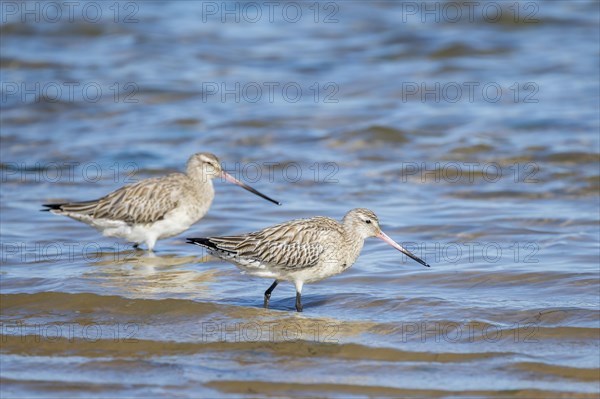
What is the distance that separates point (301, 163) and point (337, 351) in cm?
730

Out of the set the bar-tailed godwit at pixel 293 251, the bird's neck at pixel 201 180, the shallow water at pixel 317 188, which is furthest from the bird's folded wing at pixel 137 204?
the bar-tailed godwit at pixel 293 251

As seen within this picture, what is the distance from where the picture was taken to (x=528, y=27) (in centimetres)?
2188

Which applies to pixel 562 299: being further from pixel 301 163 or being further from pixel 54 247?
pixel 301 163

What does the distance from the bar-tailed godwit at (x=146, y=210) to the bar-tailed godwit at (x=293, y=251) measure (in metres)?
2.06

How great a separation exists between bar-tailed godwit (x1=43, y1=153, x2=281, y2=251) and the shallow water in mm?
298

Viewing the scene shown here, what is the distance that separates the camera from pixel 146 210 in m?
11.7

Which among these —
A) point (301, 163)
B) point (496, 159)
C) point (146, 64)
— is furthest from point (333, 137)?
point (146, 64)

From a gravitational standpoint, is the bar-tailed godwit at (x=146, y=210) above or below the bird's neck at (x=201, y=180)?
below

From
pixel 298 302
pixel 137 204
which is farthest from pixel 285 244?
pixel 137 204

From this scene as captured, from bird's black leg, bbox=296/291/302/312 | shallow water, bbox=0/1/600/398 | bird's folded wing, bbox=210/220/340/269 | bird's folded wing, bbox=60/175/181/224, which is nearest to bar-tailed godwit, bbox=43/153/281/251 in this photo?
bird's folded wing, bbox=60/175/181/224

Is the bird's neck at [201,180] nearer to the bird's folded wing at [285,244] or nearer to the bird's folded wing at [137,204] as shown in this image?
the bird's folded wing at [137,204]

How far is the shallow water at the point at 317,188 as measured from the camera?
7.94 m

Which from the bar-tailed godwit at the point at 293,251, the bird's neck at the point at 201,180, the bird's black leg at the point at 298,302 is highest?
the bird's neck at the point at 201,180

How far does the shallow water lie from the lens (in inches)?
313
